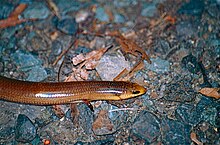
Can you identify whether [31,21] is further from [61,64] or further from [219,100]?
[219,100]

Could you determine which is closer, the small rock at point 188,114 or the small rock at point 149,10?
the small rock at point 188,114

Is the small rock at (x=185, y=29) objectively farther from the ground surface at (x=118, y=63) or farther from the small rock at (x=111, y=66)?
the small rock at (x=111, y=66)

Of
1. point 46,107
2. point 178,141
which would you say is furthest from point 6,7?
point 178,141

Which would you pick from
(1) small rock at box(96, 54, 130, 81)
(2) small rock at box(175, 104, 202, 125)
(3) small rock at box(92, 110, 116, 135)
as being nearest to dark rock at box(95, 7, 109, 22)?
(1) small rock at box(96, 54, 130, 81)

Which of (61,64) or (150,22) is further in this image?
(150,22)

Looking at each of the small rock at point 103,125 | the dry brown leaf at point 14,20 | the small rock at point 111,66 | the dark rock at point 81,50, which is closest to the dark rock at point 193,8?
the small rock at point 111,66

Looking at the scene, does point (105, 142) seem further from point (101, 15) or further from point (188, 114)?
point (101, 15)

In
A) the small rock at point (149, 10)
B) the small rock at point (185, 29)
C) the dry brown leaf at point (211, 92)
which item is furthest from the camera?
the small rock at point (149, 10)
